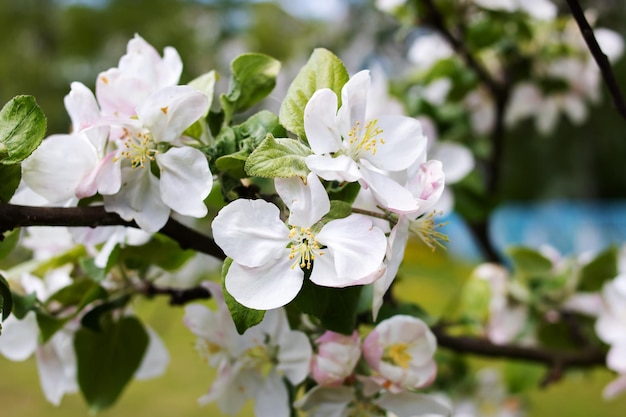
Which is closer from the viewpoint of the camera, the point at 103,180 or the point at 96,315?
the point at 103,180

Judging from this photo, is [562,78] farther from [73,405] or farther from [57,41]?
[57,41]

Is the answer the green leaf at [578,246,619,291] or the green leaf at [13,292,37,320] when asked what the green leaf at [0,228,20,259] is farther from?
the green leaf at [578,246,619,291]

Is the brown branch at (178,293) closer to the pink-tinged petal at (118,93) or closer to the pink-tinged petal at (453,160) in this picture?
the pink-tinged petal at (118,93)

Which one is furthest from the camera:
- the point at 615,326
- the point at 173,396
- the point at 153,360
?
the point at 173,396

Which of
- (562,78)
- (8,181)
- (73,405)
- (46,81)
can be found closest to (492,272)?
(562,78)

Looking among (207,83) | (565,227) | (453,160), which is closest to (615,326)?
(453,160)

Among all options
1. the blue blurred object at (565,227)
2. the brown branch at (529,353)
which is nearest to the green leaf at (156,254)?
the brown branch at (529,353)

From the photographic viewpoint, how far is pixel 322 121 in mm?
323

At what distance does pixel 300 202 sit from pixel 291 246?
0.02 m

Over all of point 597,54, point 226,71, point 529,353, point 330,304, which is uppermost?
point 597,54

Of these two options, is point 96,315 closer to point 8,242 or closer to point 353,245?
point 8,242

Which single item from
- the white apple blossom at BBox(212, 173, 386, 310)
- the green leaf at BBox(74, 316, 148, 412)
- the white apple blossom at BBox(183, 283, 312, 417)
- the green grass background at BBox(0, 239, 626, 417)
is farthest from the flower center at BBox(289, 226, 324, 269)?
the green grass background at BBox(0, 239, 626, 417)

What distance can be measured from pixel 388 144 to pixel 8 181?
19 cm

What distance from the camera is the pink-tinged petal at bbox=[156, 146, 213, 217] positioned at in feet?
1.12
